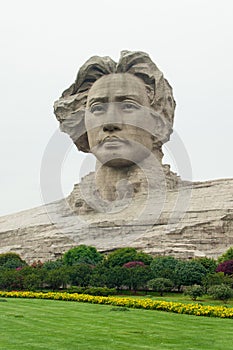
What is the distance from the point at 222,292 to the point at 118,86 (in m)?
17.1

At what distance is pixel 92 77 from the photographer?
3038cm

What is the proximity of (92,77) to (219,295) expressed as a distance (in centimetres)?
1949

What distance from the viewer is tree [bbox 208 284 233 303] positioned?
13.1m

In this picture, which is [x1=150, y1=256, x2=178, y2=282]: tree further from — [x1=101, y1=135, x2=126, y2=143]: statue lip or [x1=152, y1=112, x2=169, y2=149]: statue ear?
[x1=152, y1=112, x2=169, y2=149]: statue ear

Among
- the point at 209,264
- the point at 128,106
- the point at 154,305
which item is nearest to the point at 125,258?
the point at 209,264

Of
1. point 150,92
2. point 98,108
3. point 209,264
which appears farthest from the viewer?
point 150,92

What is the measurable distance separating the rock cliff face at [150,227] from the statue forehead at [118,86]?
17.9ft

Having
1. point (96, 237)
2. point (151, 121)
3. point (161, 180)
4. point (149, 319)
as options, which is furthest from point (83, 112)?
point (149, 319)

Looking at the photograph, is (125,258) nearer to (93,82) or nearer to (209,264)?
(209,264)

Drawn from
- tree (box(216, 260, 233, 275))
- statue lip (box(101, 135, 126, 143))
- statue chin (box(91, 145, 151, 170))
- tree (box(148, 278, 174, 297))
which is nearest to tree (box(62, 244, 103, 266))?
tree (box(148, 278, 174, 297))

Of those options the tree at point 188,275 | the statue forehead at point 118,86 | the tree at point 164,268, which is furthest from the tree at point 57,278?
the statue forehead at point 118,86

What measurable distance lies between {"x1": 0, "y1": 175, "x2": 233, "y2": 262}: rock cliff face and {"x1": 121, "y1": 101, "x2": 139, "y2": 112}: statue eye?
4.58 metres

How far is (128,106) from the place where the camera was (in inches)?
1105

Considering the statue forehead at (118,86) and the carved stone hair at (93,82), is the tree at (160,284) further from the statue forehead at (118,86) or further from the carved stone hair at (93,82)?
the carved stone hair at (93,82)
